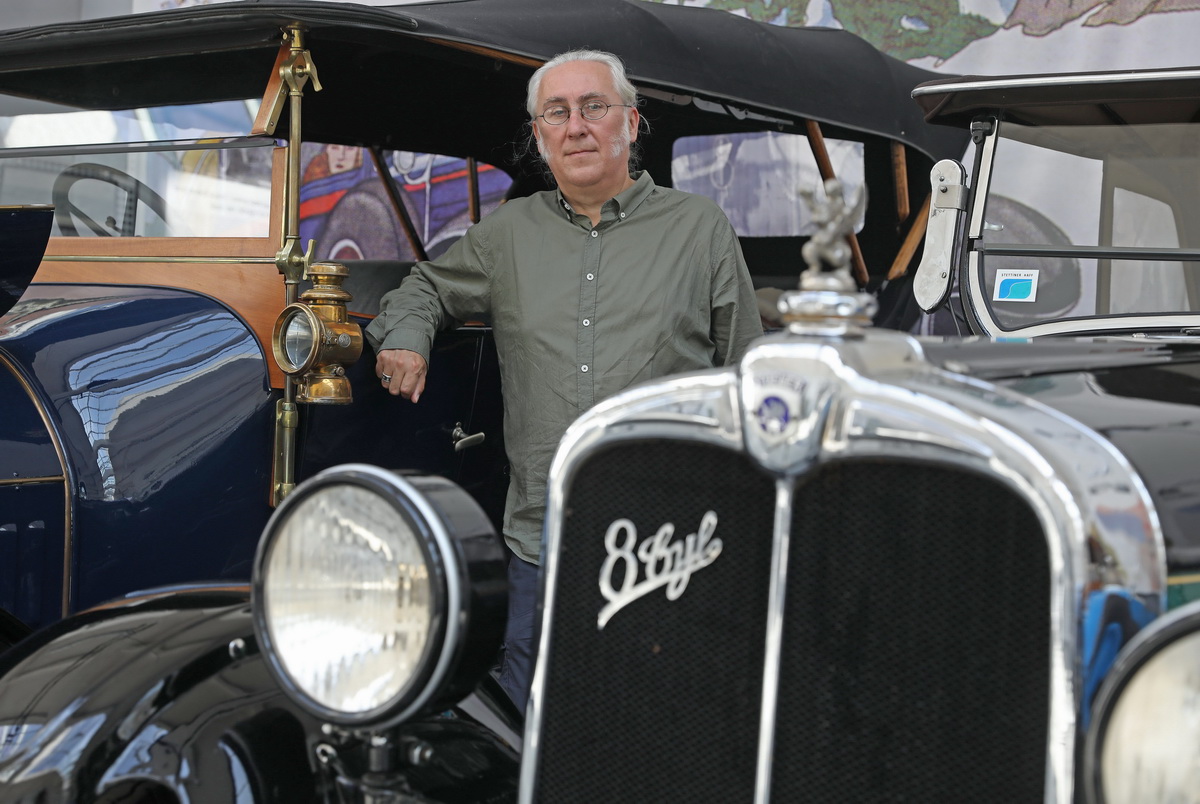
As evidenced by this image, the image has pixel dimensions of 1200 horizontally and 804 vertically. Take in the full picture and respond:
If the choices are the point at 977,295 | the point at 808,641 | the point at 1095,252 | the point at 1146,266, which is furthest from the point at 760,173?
the point at 808,641

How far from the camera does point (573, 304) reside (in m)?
2.22

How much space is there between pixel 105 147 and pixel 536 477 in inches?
47.3

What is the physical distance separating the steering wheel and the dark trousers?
1058mm

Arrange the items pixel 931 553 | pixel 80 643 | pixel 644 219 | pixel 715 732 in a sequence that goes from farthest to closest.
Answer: pixel 644 219, pixel 80 643, pixel 715 732, pixel 931 553

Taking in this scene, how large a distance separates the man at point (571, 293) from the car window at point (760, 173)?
52.8 inches

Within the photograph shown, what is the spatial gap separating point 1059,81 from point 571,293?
1.14 m

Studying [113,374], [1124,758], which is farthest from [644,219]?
[1124,758]

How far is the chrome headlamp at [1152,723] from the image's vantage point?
87 cm

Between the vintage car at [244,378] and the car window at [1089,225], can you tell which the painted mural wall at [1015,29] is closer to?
the vintage car at [244,378]

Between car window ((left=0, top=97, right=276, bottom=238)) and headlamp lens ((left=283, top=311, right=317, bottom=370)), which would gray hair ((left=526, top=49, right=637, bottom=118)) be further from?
headlamp lens ((left=283, top=311, right=317, bottom=370))

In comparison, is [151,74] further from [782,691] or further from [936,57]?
[936,57]

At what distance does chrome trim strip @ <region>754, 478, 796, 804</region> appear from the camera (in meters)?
1.08

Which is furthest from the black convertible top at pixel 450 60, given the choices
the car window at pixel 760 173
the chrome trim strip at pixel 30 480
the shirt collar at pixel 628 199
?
the chrome trim strip at pixel 30 480

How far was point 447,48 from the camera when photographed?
2371mm
